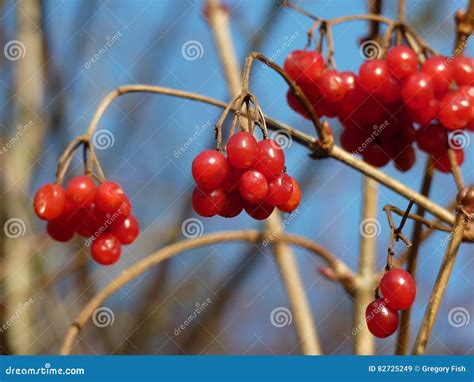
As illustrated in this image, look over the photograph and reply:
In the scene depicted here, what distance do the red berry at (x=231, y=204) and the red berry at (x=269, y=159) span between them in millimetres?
80

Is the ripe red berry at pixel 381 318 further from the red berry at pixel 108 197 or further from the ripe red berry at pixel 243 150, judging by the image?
the red berry at pixel 108 197

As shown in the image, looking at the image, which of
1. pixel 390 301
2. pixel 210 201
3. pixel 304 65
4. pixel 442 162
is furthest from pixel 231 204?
pixel 442 162

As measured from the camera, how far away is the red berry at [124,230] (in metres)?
1.65

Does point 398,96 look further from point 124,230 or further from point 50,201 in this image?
point 50,201

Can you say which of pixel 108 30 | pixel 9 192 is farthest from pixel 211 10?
pixel 108 30

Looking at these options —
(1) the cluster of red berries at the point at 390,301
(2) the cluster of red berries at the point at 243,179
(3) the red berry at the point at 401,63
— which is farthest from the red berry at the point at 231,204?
(3) the red berry at the point at 401,63

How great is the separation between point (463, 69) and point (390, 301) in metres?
0.64

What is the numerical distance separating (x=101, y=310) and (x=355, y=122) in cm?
109

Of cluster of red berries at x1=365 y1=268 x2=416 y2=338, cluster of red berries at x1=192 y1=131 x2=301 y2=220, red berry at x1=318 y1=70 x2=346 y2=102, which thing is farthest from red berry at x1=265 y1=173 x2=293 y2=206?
red berry at x1=318 y1=70 x2=346 y2=102

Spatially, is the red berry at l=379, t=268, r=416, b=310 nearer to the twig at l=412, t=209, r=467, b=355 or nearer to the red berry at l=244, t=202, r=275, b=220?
the twig at l=412, t=209, r=467, b=355

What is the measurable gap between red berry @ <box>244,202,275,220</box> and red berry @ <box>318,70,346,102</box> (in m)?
0.40

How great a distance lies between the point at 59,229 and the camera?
165 cm

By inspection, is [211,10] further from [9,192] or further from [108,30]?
[108,30]

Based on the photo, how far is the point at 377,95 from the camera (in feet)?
5.24
